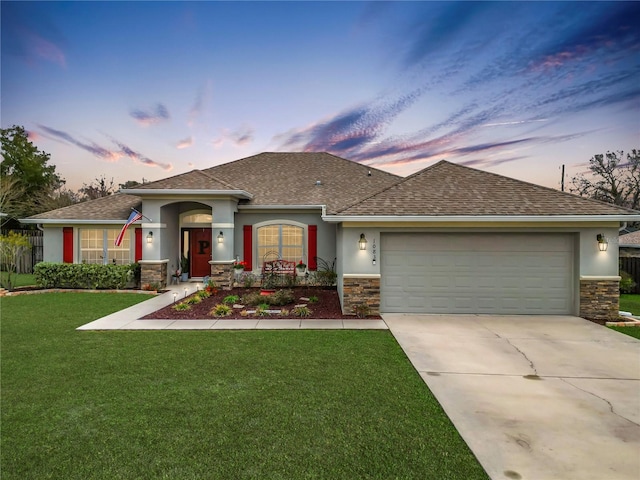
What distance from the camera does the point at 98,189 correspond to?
30.4 meters

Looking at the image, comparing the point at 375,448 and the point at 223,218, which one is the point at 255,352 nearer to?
the point at 375,448

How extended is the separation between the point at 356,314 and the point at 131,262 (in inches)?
390

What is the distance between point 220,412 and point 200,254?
37.1 feet

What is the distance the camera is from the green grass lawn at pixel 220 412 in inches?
109

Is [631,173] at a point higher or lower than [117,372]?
higher

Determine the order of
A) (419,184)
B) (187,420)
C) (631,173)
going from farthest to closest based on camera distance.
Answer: (631,173), (419,184), (187,420)

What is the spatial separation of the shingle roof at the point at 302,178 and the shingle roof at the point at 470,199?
3.83 metres

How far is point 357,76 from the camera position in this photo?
13.1 meters

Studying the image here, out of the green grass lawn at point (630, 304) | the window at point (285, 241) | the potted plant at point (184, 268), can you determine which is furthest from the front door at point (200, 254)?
the green grass lawn at point (630, 304)

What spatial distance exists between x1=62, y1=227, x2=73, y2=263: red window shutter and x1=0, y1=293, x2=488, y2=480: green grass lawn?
26.8 ft

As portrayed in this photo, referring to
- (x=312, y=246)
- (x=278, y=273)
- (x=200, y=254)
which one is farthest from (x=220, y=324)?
(x=200, y=254)

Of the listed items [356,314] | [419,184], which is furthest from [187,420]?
[419,184]

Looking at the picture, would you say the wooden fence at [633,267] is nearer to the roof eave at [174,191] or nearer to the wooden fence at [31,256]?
the roof eave at [174,191]

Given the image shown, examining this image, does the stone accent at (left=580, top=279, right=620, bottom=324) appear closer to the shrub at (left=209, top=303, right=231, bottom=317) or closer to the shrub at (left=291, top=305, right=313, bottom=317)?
the shrub at (left=291, top=305, right=313, bottom=317)
